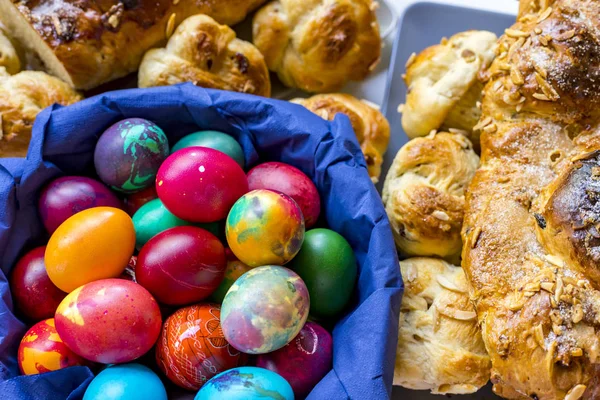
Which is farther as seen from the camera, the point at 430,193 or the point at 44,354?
the point at 430,193

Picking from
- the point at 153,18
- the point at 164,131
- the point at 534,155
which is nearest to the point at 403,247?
the point at 534,155

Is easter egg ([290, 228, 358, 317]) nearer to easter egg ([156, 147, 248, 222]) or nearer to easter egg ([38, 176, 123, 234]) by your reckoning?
easter egg ([156, 147, 248, 222])

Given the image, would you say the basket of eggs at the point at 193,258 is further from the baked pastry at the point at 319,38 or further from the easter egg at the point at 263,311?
the baked pastry at the point at 319,38

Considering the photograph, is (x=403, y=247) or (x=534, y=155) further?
(x=403, y=247)

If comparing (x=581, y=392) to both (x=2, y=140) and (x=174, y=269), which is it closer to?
(x=174, y=269)

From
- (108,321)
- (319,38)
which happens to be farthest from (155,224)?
(319,38)

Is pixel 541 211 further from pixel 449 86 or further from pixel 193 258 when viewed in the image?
pixel 193 258

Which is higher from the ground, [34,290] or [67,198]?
[67,198]
